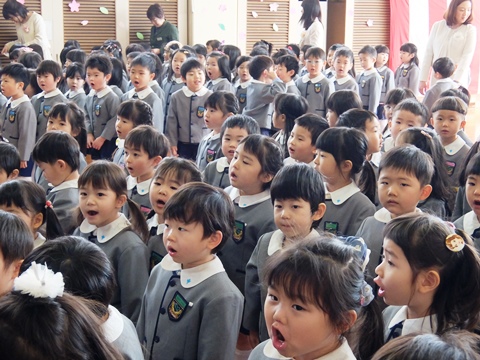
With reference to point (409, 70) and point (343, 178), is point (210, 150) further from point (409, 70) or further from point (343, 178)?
point (409, 70)

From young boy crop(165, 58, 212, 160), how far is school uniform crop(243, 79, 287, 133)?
0.59m

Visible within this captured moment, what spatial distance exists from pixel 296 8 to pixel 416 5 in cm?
206

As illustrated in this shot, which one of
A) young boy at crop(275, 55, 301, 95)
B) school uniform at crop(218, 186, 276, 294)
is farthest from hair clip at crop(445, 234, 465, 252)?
young boy at crop(275, 55, 301, 95)

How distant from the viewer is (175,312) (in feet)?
6.75

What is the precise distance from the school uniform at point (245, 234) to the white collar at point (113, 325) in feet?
3.67

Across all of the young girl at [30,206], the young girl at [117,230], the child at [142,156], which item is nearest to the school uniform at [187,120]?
the child at [142,156]

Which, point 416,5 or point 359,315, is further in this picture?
point 416,5

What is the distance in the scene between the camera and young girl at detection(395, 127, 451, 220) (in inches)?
111

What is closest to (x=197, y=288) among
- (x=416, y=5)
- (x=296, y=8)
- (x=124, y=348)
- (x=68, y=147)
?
(x=124, y=348)

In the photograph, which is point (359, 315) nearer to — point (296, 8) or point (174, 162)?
point (174, 162)

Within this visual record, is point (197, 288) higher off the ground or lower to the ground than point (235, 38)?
lower

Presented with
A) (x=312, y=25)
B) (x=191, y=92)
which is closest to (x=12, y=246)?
(x=191, y=92)

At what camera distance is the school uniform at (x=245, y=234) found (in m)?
2.72

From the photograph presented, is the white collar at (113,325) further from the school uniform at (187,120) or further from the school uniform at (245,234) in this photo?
the school uniform at (187,120)
